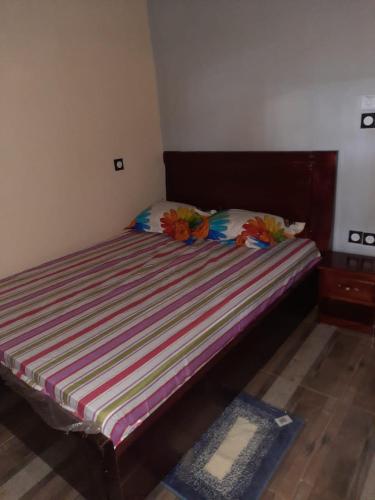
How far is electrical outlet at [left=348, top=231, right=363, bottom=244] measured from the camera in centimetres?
245

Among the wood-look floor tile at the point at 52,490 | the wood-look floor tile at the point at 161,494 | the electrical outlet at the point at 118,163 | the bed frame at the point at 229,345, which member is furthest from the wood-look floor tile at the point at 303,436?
the electrical outlet at the point at 118,163

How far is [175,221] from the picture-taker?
9.10ft

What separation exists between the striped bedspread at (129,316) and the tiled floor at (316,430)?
12.5 inches

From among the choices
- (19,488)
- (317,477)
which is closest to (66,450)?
(19,488)

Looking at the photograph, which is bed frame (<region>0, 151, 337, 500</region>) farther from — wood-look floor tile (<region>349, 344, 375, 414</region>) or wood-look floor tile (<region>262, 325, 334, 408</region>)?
wood-look floor tile (<region>349, 344, 375, 414</region>)

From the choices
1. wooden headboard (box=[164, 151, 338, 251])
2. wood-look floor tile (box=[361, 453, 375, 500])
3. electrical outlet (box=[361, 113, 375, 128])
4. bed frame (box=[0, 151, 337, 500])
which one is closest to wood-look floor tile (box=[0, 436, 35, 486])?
bed frame (box=[0, 151, 337, 500])

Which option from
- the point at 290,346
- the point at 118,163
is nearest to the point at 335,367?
the point at 290,346

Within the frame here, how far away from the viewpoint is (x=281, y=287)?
81.3 inches

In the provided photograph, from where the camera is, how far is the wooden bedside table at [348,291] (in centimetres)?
223

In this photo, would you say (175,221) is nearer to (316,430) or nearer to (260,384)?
(260,384)

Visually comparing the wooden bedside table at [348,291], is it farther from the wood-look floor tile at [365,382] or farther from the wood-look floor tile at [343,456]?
the wood-look floor tile at [343,456]

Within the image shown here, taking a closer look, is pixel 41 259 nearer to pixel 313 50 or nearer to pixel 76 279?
pixel 76 279

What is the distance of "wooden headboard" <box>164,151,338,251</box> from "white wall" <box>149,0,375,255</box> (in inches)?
3.3

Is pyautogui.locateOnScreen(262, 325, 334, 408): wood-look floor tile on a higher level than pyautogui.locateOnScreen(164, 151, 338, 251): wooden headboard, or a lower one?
lower
